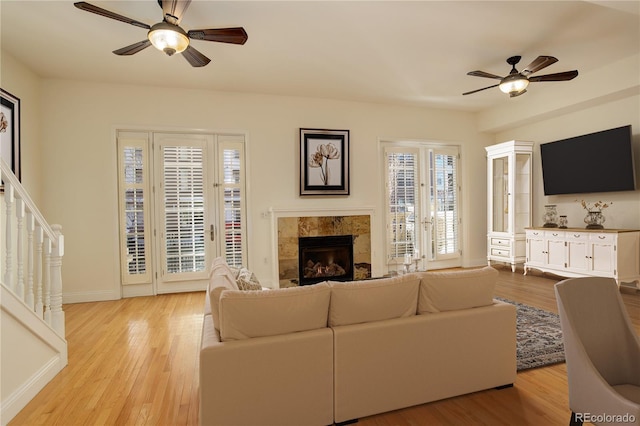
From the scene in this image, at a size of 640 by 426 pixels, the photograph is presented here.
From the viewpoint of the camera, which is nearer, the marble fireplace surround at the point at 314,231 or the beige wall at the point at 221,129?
the beige wall at the point at 221,129

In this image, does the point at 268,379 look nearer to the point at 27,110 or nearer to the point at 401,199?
the point at 27,110

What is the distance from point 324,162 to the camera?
5.61 metres

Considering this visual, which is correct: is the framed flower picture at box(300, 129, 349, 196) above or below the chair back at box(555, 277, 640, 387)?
above

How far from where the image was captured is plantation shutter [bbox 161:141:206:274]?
4.97 metres

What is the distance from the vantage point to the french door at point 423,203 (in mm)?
6199

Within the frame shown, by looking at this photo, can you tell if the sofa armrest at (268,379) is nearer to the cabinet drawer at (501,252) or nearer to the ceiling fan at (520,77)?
the ceiling fan at (520,77)

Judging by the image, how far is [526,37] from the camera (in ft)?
11.9

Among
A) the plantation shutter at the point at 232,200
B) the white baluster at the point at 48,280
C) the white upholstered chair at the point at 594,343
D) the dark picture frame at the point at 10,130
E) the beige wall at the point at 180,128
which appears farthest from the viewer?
the plantation shutter at the point at 232,200

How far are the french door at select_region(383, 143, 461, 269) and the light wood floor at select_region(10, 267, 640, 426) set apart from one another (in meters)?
3.16

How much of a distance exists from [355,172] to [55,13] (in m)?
4.35

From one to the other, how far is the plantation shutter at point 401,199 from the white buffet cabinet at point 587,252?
6.61 feet

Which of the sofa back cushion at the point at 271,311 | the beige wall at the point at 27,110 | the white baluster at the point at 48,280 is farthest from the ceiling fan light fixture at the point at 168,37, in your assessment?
the beige wall at the point at 27,110

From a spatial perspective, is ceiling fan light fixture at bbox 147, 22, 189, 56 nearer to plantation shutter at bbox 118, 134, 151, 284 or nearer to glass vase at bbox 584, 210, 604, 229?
plantation shutter at bbox 118, 134, 151, 284

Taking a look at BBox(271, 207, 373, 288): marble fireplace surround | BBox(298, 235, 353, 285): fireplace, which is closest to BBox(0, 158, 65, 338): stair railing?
BBox(271, 207, 373, 288): marble fireplace surround
